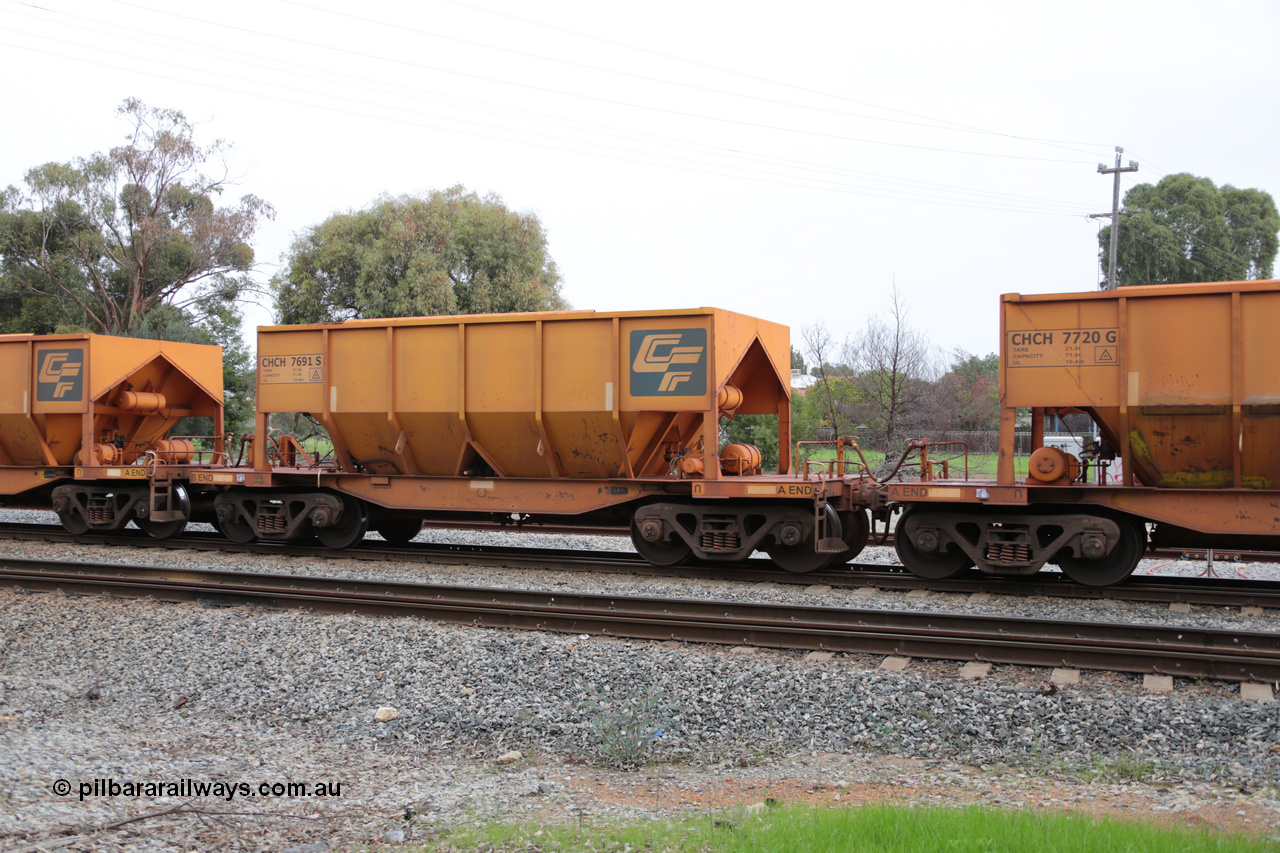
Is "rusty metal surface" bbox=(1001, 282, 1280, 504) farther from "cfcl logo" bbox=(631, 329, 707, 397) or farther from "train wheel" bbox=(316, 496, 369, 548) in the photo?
"train wheel" bbox=(316, 496, 369, 548)

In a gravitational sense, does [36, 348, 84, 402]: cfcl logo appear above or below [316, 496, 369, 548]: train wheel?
above

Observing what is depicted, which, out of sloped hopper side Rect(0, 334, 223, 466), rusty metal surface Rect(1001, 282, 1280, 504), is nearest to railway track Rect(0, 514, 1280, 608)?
rusty metal surface Rect(1001, 282, 1280, 504)

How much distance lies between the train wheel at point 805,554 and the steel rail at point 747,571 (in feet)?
0.42

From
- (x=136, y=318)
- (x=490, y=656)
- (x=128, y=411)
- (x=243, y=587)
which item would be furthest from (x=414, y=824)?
(x=136, y=318)

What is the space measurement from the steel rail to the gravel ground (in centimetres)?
91

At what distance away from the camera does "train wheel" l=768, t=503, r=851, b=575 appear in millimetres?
10641

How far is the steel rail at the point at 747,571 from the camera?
30.1 ft

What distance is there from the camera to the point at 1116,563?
374 inches

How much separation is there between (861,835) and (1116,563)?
6.95 metres

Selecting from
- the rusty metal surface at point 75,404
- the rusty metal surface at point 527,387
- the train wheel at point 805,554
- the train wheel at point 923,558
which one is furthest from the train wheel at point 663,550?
the rusty metal surface at point 75,404

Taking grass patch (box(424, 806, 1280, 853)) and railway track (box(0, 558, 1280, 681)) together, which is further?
railway track (box(0, 558, 1280, 681))

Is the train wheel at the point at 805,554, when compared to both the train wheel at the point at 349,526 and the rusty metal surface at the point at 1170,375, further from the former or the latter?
the train wheel at the point at 349,526

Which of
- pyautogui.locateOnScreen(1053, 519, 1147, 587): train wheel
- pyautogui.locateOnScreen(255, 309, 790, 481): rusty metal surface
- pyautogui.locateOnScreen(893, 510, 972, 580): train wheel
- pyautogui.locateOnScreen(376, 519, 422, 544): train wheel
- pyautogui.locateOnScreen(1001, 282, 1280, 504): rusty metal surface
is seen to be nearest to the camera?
pyautogui.locateOnScreen(1001, 282, 1280, 504): rusty metal surface

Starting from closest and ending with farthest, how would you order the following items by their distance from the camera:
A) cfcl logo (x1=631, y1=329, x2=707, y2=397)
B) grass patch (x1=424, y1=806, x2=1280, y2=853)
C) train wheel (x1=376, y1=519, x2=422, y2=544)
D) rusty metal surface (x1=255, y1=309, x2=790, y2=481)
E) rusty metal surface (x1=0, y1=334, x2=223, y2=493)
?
grass patch (x1=424, y1=806, x2=1280, y2=853) < cfcl logo (x1=631, y1=329, x2=707, y2=397) < rusty metal surface (x1=255, y1=309, x2=790, y2=481) < train wheel (x1=376, y1=519, x2=422, y2=544) < rusty metal surface (x1=0, y1=334, x2=223, y2=493)
